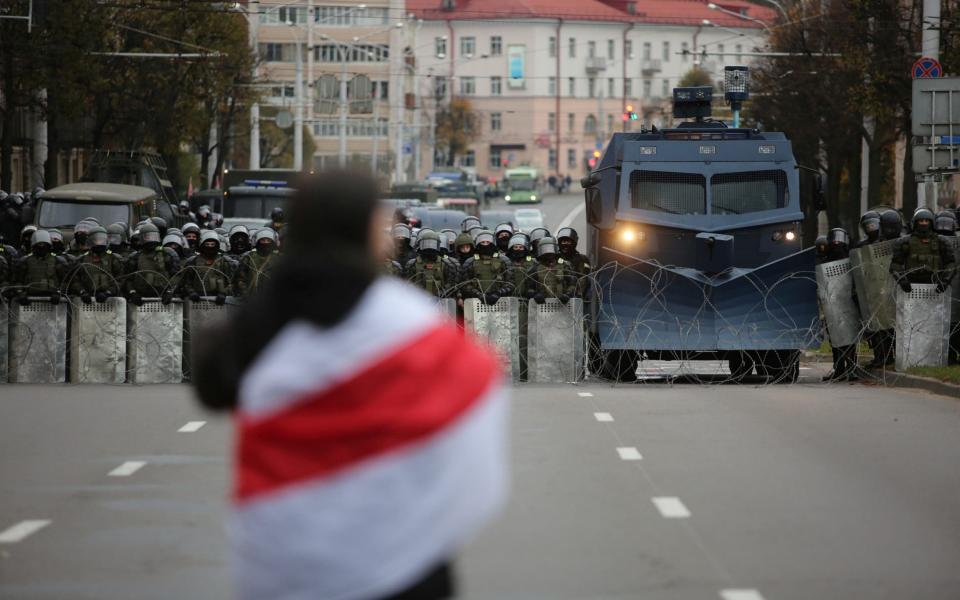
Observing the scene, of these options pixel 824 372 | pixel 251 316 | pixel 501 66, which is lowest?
pixel 824 372

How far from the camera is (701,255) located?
20703 millimetres

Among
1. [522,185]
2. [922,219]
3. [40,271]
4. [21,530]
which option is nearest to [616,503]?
[21,530]

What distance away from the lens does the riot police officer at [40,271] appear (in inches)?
798

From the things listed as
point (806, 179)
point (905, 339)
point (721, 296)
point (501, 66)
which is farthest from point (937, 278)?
point (501, 66)

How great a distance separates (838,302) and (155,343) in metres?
7.52

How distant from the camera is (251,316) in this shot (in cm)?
456

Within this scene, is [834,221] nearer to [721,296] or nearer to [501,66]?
[721,296]

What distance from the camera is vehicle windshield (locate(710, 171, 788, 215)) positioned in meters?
21.4

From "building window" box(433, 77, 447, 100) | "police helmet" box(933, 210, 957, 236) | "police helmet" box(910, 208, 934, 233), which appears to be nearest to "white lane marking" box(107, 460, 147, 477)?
"police helmet" box(910, 208, 934, 233)

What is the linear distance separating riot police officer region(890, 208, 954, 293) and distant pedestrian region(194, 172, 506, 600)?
53.7 feet

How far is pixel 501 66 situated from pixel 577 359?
5282 inches

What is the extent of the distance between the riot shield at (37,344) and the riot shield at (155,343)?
719 mm

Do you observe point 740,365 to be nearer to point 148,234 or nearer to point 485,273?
point 485,273

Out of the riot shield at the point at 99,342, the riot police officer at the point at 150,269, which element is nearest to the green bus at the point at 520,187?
the riot police officer at the point at 150,269
